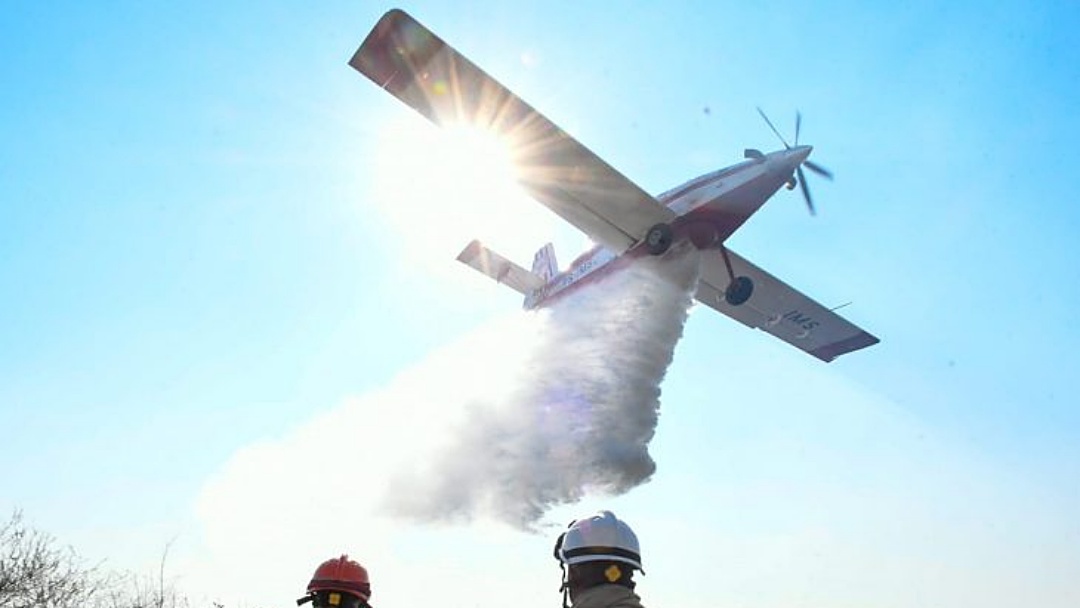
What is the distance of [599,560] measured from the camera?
2.78 metres

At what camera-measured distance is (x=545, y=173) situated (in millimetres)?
18297

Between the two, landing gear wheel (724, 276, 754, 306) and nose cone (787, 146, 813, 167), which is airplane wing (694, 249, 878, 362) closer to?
landing gear wheel (724, 276, 754, 306)

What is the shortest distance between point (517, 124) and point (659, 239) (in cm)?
472

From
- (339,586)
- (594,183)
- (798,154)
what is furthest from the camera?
(594,183)

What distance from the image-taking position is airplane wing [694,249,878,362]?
2225cm

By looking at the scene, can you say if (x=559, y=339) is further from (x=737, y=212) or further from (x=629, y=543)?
(x=629, y=543)

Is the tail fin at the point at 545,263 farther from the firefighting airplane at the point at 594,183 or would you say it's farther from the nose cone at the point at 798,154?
the nose cone at the point at 798,154

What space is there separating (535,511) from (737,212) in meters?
9.25

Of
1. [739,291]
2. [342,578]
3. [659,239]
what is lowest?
→ [342,578]

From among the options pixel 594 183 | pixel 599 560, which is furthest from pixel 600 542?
pixel 594 183

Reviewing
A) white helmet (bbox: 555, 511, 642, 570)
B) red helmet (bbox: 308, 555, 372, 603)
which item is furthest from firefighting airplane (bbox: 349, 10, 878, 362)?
white helmet (bbox: 555, 511, 642, 570)

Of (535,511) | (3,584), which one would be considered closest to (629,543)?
(535,511)

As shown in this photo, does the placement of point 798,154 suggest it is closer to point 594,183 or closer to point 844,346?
point 594,183

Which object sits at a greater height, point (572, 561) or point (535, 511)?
point (535, 511)
